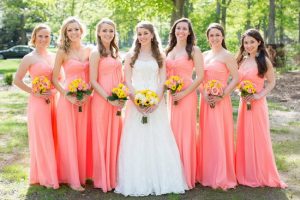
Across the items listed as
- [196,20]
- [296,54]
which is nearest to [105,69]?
[196,20]

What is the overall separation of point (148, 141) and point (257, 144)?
1.92 meters

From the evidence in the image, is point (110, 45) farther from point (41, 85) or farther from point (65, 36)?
point (41, 85)

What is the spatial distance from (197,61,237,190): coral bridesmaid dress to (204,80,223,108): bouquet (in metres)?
0.23

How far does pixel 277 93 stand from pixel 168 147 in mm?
12294

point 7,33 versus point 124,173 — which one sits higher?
point 7,33

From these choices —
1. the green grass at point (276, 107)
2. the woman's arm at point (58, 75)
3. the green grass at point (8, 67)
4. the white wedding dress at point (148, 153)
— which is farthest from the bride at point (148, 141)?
the green grass at point (8, 67)

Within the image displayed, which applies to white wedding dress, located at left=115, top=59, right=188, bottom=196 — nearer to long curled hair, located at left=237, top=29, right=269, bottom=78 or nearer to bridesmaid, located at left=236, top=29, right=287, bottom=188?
bridesmaid, located at left=236, top=29, right=287, bottom=188

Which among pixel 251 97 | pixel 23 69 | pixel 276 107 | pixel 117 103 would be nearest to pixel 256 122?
pixel 251 97

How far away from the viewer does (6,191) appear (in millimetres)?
7055

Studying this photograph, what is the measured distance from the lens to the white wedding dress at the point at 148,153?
21.9ft

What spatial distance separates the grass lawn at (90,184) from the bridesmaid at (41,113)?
417 millimetres

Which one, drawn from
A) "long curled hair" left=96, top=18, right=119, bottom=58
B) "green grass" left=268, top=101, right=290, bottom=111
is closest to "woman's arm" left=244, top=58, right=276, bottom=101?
"long curled hair" left=96, top=18, right=119, bottom=58

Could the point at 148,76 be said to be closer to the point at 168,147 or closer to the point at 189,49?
the point at 189,49

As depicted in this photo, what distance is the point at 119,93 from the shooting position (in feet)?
20.9
